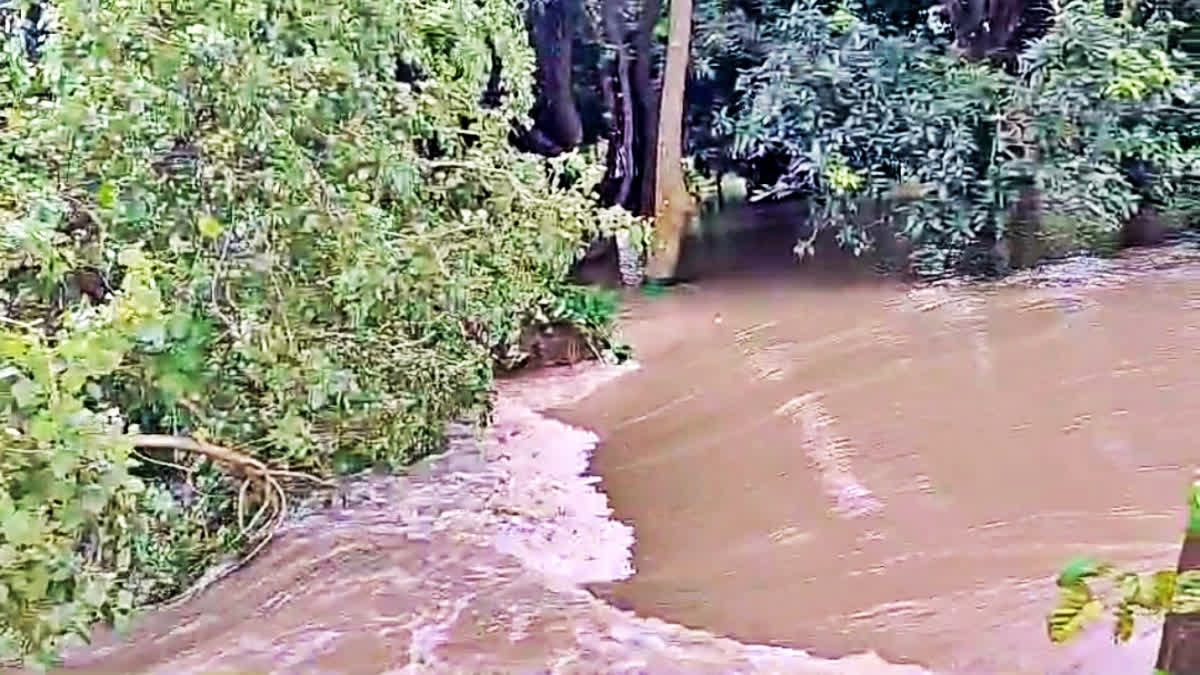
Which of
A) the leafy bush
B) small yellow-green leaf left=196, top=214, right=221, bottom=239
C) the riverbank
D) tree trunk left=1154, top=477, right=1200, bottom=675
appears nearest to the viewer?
tree trunk left=1154, top=477, right=1200, bottom=675

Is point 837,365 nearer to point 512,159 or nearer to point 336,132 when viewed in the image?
point 512,159

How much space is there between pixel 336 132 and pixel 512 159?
134cm

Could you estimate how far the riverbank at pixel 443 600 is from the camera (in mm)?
4809

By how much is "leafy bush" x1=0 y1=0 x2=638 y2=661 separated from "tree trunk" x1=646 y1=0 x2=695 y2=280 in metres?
6.59

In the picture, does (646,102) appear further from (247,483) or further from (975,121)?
(247,483)

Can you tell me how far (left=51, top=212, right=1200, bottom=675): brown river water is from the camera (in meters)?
4.84

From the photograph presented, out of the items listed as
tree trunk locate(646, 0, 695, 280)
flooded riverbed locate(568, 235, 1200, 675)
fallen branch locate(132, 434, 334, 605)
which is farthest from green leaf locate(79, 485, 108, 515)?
tree trunk locate(646, 0, 695, 280)

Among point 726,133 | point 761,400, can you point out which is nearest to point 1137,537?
point 761,400

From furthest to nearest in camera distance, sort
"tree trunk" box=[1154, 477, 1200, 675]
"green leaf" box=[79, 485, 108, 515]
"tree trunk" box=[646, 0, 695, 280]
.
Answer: "tree trunk" box=[646, 0, 695, 280]
"green leaf" box=[79, 485, 108, 515]
"tree trunk" box=[1154, 477, 1200, 675]

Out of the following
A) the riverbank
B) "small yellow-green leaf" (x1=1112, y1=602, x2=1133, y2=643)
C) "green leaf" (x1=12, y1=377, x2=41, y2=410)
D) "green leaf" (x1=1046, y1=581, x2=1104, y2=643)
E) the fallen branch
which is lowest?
the riverbank

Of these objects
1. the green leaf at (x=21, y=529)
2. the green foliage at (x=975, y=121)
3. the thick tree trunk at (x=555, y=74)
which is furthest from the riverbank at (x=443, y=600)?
the thick tree trunk at (x=555, y=74)

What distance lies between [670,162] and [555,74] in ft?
5.48

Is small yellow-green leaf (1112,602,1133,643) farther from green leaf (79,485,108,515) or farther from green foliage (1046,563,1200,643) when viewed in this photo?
green leaf (79,485,108,515)

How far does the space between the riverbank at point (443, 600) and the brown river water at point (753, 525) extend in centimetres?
1
